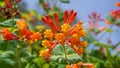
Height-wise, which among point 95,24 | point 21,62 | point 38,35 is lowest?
point 95,24

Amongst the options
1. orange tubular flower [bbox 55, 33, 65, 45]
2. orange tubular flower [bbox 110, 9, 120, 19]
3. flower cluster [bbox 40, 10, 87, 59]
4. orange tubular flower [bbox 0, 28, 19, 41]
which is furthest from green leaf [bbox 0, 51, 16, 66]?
orange tubular flower [bbox 110, 9, 120, 19]

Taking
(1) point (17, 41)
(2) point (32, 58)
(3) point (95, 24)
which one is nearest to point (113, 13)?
(3) point (95, 24)

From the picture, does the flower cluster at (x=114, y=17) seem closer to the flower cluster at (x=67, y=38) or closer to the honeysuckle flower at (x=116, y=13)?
the honeysuckle flower at (x=116, y=13)

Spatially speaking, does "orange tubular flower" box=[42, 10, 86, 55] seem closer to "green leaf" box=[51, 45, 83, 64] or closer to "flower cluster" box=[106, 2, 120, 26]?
"green leaf" box=[51, 45, 83, 64]

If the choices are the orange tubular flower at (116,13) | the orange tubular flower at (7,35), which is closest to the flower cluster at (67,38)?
the orange tubular flower at (7,35)

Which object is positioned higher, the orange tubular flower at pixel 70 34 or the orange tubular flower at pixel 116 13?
the orange tubular flower at pixel 70 34

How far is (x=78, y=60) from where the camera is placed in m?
2.14

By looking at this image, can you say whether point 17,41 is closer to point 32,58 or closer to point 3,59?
point 3,59

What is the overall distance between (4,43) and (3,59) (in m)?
0.17

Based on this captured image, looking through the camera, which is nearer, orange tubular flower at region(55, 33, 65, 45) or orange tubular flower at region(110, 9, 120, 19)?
orange tubular flower at region(55, 33, 65, 45)

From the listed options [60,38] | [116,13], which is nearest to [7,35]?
[60,38]

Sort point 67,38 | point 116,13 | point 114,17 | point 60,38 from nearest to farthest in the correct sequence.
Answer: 1. point 60,38
2. point 67,38
3. point 116,13
4. point 114,17

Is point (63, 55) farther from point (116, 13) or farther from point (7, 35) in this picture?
point (116, 13)

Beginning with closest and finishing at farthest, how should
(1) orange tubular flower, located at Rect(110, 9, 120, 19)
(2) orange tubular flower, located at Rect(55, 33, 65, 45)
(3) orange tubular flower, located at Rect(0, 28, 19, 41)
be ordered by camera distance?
(2) orange tubular flower, located at Rect(55, 33, 65, 45) < (3) orange tubular flower, located at Rect(0, 28, 19, 41) < (1) orange tubular flower, located at Rect(110, 9, 120, 19)
